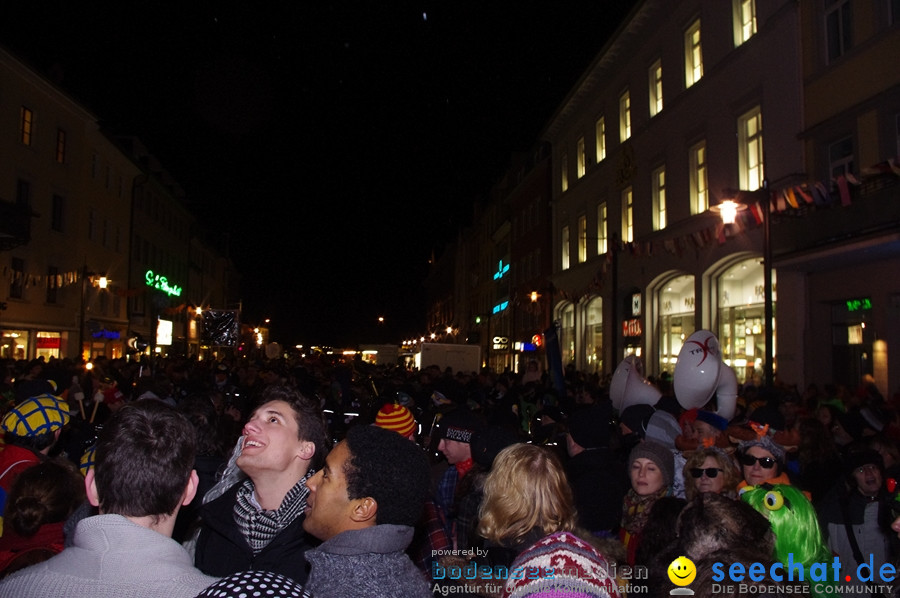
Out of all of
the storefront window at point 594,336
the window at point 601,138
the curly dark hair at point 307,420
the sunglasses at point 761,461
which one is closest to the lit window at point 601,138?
the window at point 601,138

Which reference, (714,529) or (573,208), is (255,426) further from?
(573,208)

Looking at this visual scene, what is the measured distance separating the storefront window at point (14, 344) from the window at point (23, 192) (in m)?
4.94

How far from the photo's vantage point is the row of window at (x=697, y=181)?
66.6ft

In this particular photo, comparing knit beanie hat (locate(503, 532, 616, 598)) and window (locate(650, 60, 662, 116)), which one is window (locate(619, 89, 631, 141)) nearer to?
window (locate(650, 60, 662, 116))

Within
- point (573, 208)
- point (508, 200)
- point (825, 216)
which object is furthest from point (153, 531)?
point (508, 200)

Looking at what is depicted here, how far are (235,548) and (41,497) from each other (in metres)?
1.25

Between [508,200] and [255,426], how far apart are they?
50687 mm

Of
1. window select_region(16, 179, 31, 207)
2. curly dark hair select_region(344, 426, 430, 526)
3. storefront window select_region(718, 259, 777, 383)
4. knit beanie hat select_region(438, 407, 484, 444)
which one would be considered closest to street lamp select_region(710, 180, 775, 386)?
storefront window select_region(718, 259, 777, 383)

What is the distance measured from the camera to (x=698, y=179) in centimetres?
2381

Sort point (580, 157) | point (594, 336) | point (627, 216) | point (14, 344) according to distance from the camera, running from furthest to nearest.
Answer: point (580, 157)
point (594, 336)
point (627, 216)
point (14, 344)

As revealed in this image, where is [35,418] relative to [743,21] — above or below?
below

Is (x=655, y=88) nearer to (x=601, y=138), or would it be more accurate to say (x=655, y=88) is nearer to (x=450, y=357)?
(x=601, y=138)

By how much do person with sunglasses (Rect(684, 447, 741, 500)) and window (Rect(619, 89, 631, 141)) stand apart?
1049 inches

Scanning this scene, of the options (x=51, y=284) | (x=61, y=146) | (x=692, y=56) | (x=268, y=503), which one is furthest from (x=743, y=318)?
(x=61, y=146)
